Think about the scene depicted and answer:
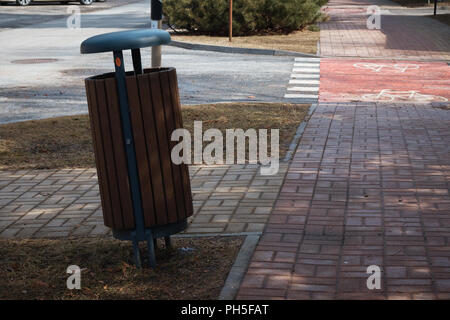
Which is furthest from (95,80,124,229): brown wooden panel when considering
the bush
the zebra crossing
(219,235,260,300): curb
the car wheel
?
the car wheel

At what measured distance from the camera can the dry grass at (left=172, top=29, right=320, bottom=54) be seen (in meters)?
20.0

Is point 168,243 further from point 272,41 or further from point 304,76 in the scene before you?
point 272,41

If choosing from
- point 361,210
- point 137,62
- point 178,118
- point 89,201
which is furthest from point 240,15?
point 178,118

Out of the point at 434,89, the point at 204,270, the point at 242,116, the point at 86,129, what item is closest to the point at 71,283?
the point at 204,270

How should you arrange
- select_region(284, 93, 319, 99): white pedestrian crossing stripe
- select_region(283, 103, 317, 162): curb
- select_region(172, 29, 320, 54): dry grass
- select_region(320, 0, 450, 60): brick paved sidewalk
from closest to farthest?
select_region(283, 103, 317, 162): curb → select_region(284, 93, 319, 99): white pedestrian crossing stripe → select_region(320, 0, 450, 60): brick paved sidewalk → select_region(172, 29, 320, 54): dry grass

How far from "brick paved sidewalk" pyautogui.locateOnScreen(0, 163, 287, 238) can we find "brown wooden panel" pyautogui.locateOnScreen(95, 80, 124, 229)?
106 cm

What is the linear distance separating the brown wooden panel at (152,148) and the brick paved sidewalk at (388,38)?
14.4 m

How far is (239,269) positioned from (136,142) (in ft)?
3.69

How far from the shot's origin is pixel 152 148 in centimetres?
469

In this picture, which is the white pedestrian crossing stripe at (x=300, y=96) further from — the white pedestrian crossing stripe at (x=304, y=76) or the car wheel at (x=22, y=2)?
the car wheel at (x=22, y=2)

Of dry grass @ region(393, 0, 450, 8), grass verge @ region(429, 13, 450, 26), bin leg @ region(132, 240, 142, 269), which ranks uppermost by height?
bin leg @ region(132, 240, 142, 269)

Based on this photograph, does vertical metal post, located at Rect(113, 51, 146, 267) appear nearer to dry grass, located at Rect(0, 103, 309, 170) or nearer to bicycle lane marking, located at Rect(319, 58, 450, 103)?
dry grass, located at Rect(0, 103, 309, 170)

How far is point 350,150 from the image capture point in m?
8.28

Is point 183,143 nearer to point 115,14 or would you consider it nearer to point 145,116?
point 145,116
